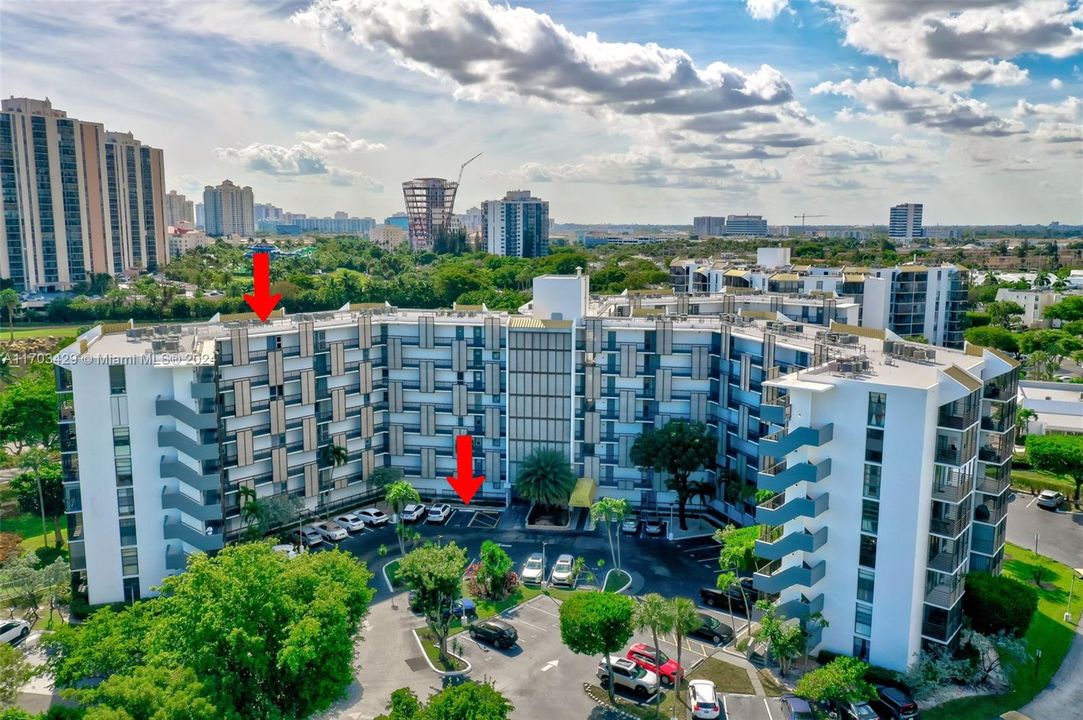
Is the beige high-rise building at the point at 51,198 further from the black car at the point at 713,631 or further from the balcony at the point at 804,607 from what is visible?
the balcony at the point at 804,607

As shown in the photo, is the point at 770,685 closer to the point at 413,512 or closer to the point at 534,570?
the point at 534,570

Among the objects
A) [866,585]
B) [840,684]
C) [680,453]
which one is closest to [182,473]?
[680,453]

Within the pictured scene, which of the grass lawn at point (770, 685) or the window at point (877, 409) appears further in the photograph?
the grass lawn at point (770, 685)

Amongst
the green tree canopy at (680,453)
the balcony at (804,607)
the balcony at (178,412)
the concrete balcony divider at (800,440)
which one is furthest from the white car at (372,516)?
the concrete balcony divider at (800,440)

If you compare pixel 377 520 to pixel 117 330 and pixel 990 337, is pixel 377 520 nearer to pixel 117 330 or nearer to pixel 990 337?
pixel 117 330

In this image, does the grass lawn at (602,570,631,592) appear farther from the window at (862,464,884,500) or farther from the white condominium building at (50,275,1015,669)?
the window at (862,464,884,500)

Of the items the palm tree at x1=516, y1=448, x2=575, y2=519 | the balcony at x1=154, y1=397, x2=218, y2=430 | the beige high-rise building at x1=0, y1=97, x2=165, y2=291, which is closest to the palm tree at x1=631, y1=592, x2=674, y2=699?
the palm tree at x1=516, y1=448, x2=575, y2=519
